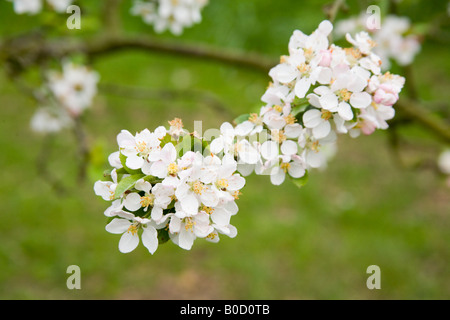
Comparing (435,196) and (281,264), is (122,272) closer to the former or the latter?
(281,264)

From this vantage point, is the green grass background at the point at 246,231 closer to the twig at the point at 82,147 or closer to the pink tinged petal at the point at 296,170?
the twig at the point at 82,147

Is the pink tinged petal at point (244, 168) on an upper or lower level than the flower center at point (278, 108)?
lower

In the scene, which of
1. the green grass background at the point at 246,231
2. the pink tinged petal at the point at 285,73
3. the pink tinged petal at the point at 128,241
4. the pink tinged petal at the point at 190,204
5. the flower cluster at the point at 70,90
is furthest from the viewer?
the green grass background at the point at 246,231

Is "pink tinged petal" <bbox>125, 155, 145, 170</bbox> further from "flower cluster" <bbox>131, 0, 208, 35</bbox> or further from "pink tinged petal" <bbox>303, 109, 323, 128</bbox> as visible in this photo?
"flower cluster" <bbox>131, 0, 208, 35</bbox>

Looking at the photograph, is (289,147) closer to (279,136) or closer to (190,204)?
(279,136)

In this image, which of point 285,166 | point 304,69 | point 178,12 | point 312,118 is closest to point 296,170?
point 285,166

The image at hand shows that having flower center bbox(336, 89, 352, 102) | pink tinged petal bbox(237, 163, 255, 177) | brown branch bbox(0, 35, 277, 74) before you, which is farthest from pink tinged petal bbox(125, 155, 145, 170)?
brown branch bbox(0, 35, 277, 74)

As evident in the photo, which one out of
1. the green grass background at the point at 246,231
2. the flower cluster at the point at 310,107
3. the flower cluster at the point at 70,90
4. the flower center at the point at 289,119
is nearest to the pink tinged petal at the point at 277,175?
the flower cluster at the point at 310,107
